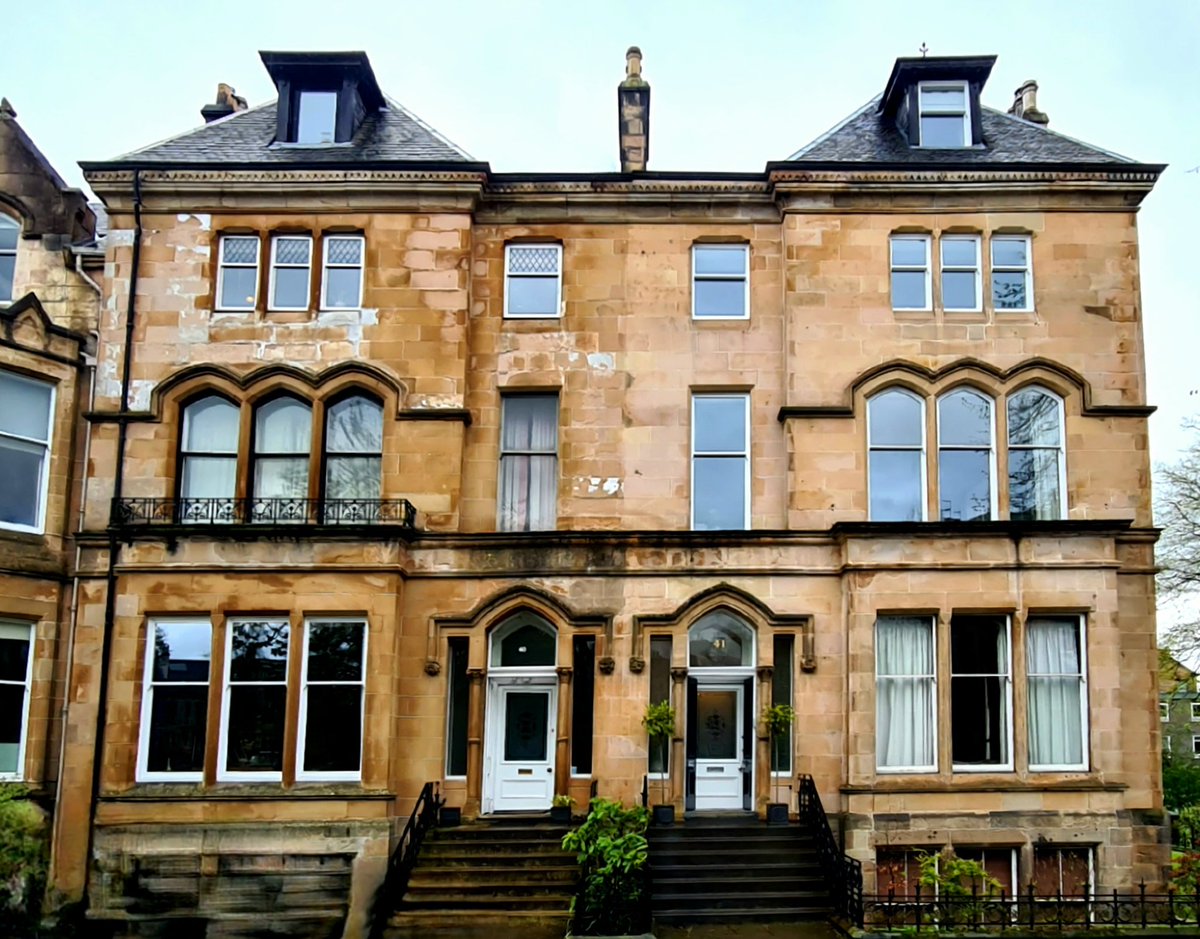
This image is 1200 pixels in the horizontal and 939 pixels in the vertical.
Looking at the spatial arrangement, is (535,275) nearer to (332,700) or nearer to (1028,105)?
(332,700)

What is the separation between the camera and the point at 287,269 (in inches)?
818

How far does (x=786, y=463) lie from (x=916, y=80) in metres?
8.01

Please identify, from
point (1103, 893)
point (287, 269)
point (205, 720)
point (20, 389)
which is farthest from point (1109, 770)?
point (20, 389)

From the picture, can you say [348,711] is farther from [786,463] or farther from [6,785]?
[786,463]

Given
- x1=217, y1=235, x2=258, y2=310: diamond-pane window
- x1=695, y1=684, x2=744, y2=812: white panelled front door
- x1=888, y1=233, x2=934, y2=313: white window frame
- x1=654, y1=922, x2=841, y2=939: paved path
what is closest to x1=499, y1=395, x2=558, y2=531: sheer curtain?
x1=695, y1=684, x2=744, y2=812: white panelled front door

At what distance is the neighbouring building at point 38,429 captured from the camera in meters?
18.9

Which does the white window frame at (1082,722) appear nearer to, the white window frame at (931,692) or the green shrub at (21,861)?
the white window frame at (931,692)

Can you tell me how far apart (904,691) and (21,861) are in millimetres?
14101

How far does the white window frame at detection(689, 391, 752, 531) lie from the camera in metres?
20.3

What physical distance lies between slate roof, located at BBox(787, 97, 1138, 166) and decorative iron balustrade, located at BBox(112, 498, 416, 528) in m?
9.61

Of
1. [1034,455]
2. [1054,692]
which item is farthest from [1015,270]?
[1054,692]

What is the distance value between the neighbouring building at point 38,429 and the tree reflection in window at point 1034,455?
53.2ft

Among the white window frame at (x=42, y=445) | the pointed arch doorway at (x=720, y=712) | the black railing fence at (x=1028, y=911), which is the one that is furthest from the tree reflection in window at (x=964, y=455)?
the white window frame at (x=42, y=445)

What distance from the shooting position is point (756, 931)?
16250mm
